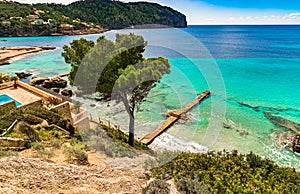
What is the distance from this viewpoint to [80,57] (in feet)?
40.5

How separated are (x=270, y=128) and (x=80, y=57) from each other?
49.6 feet

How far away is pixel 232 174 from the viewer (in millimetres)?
7434

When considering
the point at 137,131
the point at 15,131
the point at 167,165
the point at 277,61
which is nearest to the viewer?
the point at 167,165

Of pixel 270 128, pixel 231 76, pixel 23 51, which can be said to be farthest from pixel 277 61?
pixel 23 51

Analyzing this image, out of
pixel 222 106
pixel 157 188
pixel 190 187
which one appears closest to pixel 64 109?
pixel 157 188

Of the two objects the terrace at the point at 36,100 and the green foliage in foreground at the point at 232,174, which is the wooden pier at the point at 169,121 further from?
the green foliage in foreground at the point at 232,174

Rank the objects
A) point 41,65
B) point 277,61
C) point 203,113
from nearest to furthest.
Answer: point 203,113 < point 41,65 < point 277,61

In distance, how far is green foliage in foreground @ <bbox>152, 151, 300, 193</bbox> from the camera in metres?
6.58

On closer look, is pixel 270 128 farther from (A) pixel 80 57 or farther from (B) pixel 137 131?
(A) pixel 80 57

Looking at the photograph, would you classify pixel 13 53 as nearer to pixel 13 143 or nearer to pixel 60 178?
pixel 13 143

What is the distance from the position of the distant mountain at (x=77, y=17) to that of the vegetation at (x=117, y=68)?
88742 mm

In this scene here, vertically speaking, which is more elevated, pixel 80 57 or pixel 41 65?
pixel 80 57

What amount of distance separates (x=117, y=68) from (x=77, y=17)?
120 m

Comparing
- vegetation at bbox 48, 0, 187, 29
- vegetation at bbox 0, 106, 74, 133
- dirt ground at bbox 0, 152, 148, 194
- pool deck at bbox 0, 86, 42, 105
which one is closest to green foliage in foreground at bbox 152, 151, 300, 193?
dirt ground at bbox 0, 152, 148, 194
